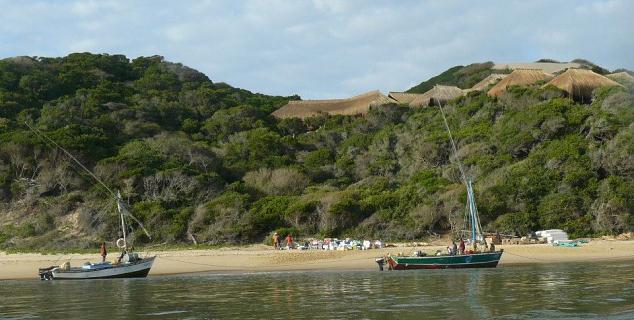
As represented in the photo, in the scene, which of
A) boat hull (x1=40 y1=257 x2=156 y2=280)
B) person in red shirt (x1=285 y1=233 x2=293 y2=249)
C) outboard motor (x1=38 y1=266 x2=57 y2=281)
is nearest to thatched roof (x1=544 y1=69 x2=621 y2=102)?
person in red shirt (x1=285 y1=233 x2=293 y2=249)

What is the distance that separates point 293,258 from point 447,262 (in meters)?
7.61

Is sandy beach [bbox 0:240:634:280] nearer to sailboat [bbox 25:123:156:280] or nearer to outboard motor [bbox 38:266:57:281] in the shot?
sailboat [bbox 25:123:156:280]

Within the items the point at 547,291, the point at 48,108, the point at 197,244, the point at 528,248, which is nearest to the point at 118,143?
the point at 48,108

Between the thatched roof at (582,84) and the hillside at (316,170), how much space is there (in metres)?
1.14

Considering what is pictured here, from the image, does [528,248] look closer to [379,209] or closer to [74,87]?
[379,209]

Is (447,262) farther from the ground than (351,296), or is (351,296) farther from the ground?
(447,262)

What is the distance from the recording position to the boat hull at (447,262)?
30.3 meters

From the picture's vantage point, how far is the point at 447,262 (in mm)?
30688

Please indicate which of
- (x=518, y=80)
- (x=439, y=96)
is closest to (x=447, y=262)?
(x=518, y=80)

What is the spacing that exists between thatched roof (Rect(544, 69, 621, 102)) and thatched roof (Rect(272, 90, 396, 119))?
19.2 m

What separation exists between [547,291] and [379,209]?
19.8 m

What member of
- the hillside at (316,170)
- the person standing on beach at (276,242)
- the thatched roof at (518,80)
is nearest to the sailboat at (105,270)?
the person standing on beach at (276,242)

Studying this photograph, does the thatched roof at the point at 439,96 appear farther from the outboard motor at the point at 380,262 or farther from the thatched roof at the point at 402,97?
the outboard motor at the point at 380,262

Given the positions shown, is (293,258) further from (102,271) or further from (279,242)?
(102,271)
